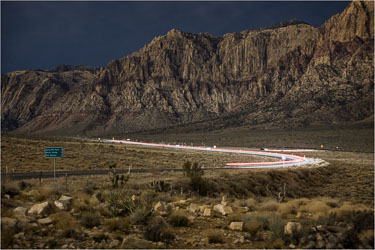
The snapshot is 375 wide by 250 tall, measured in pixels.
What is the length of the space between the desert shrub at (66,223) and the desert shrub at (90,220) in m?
0.26

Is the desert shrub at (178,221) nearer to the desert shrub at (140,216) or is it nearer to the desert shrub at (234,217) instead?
the desert shrub at (140,216)

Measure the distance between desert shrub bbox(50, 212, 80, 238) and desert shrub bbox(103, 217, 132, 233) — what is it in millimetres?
971

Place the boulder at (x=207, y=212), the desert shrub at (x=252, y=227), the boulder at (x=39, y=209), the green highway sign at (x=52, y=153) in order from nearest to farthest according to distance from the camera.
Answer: the desert shrub at (x=252, y=227) → the boulder at (x=39, y=209) → the boulder at (x=207, y=212) → the green highway sign at (x=52, y=153)

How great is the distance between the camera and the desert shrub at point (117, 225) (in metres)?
10.9

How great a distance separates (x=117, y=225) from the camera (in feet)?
36.3

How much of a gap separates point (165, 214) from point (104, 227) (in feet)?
9.69

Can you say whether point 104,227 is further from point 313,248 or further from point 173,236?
point 313,248

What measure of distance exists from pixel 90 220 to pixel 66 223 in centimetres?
83

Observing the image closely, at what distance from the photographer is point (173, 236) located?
1055 cm

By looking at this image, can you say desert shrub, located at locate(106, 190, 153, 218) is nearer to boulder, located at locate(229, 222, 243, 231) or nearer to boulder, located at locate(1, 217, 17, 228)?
boulder, located at locate(229, 222, 243, 231)

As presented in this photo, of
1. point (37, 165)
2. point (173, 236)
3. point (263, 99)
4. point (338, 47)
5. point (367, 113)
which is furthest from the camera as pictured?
point (263, 99)

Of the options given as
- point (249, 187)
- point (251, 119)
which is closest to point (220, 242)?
point (249, 187)

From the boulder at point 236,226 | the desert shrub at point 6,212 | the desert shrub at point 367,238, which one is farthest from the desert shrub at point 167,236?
the desert shrub at point 367,238

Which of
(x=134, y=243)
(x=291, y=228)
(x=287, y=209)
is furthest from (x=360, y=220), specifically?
(x=134, y=243)
